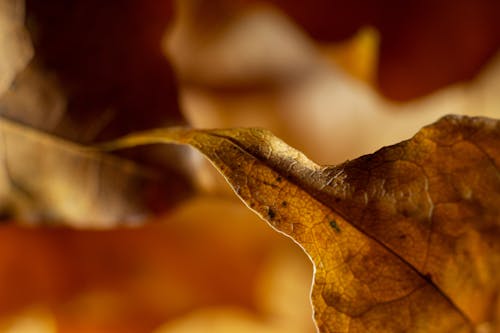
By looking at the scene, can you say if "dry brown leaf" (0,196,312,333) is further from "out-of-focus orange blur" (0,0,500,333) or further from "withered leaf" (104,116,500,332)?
"withered leaf" (104,116,500,332)

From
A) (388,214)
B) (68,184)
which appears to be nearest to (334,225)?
(388,214)

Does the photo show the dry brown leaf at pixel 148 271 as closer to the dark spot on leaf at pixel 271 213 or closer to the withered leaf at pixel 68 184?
the withered leaf at pixel 68 184

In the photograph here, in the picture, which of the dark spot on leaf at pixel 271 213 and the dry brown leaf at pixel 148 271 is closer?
the dark spot on leaf at pixel 271 213

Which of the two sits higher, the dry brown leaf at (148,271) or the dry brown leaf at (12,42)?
the dry brown leaf at (12,42)

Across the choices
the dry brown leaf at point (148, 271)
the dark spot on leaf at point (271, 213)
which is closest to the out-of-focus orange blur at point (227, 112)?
the dry brown leaf at point (148, 271)

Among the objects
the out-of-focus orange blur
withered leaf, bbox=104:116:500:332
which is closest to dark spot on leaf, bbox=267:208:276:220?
withered leaf, bbox=104:116:500:332

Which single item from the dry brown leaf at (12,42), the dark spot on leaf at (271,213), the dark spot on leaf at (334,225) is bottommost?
the dark spot on leaf at (271,213)
